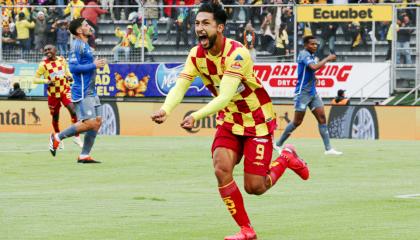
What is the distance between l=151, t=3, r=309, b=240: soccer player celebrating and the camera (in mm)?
9961

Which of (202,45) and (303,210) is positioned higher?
(202,45)

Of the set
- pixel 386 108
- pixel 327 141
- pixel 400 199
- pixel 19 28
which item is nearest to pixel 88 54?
pixel 327 141

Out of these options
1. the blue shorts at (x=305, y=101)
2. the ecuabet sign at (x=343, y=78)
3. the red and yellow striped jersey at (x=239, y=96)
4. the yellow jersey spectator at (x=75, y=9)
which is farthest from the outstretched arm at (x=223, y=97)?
the yellow jersey spectator at (x=75, y=9)

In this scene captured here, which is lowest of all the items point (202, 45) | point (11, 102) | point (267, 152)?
point (11, 102)

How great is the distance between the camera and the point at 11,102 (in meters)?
31.7

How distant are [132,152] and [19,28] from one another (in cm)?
1247

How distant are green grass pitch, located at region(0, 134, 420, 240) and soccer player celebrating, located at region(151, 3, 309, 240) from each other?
1.74ft

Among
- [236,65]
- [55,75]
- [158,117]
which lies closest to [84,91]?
[55,75]

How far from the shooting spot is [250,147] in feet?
33.9

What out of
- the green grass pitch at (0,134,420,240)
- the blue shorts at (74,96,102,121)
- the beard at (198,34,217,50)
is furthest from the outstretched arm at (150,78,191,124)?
the blue shorts at (74,96,102,121)

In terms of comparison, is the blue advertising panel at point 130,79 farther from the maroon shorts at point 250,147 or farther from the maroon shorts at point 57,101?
the maroon shorts at point 250,147

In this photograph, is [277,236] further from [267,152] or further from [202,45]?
[202,45]

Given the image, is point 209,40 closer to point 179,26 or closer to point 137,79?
point 179,26

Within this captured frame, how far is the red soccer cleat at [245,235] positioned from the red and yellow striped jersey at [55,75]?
15.3 metres
